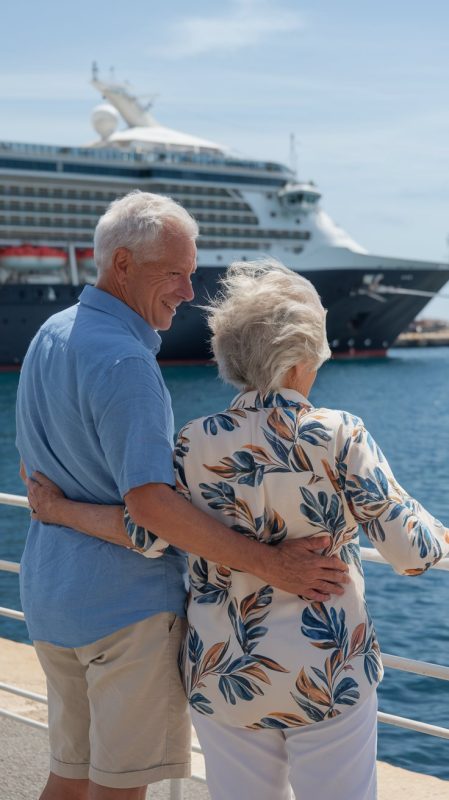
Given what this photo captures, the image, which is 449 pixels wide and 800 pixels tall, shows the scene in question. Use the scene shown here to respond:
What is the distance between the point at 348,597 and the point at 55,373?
0.54m

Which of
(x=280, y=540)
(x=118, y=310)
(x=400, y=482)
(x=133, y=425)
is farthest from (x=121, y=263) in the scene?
(x=400, y=482)

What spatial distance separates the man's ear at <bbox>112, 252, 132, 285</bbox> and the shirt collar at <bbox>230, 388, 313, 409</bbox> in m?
0.31

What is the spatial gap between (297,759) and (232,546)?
30cm

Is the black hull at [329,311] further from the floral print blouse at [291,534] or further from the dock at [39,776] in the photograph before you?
the floral print blouse at [291,534]

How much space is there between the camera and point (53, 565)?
5.57 ft

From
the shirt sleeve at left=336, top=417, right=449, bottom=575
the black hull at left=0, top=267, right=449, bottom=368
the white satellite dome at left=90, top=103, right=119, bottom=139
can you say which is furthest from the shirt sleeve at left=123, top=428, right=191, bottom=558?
the white satellite dome at left=90, top=103, right=119, bottom=139

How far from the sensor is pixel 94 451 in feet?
5.42

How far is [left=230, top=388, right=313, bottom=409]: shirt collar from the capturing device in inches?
60.1

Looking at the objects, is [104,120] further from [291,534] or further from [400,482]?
[291,534]

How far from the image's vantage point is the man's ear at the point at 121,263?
66.6 inches

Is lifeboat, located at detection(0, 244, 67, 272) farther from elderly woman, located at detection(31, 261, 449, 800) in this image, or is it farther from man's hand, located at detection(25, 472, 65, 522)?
elderly woman, located at detection(31, 261, 449, 800)

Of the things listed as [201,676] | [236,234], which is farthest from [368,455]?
[236,234]

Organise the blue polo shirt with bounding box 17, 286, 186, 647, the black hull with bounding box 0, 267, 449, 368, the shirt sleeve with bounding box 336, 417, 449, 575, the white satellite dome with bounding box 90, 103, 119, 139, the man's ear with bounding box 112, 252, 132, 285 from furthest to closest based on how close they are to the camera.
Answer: the white satellite dome with bounding box 90, 103, 119, 139 → the black hull with bounding box 0, 267, 449, 368 → the man's ear with bounding box 112, 252, 132, 285 → the blue polo shirt with bounding box 17, 286, 186, 647 → the shirt sleeve with bounding box 336, 417, 449, 575

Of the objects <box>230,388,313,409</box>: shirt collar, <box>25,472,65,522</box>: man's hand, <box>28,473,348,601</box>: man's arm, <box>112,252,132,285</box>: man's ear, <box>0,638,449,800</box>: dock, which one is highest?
<box>112,252,132,285</box>: man's ear
